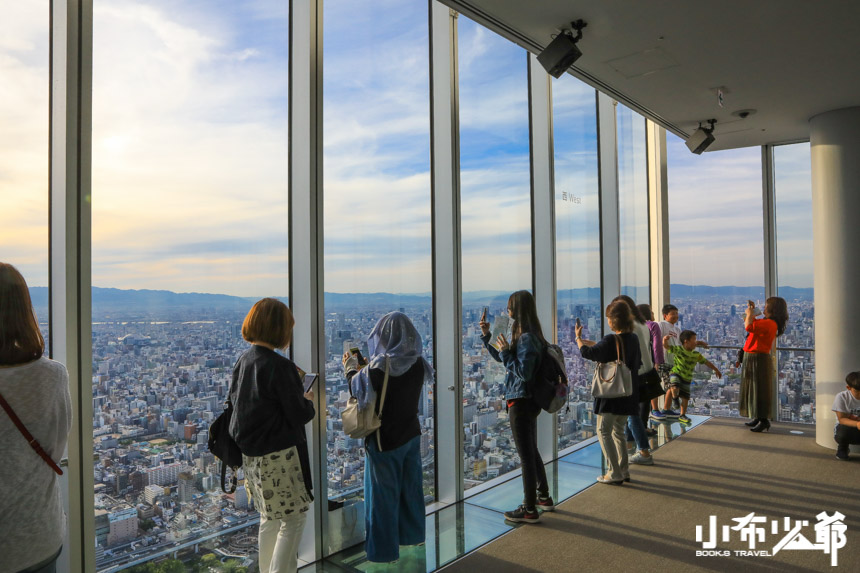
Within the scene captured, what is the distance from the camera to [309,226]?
3.49 metres

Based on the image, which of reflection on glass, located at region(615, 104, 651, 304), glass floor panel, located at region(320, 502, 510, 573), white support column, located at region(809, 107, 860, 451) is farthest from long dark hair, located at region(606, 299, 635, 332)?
reflection on glass, located at region(615, 104, 651, 304)

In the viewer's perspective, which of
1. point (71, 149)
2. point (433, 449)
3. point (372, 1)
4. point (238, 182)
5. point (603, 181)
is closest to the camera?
point (71, 149)

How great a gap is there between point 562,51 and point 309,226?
201 centimetres

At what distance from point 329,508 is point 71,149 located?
253 centimetres

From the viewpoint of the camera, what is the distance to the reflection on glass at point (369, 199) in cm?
372

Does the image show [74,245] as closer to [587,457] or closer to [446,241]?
[446,241]

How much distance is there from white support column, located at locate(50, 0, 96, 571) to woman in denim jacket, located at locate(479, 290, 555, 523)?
8.30 ft

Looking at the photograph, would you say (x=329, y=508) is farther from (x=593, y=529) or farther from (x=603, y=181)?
(x=603, y=181)

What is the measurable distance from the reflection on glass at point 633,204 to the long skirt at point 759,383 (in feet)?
5.41

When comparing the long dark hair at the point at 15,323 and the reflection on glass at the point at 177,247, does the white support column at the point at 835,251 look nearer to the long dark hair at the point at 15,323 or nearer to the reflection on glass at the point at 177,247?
the reflection on glass at the point at 177,247

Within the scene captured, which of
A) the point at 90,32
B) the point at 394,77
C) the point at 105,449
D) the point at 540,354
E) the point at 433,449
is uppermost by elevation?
the point at 394,77

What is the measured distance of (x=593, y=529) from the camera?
389 cm

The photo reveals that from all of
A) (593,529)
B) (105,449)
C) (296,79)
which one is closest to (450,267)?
(296,79)

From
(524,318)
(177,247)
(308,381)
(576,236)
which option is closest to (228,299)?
(177,247)
